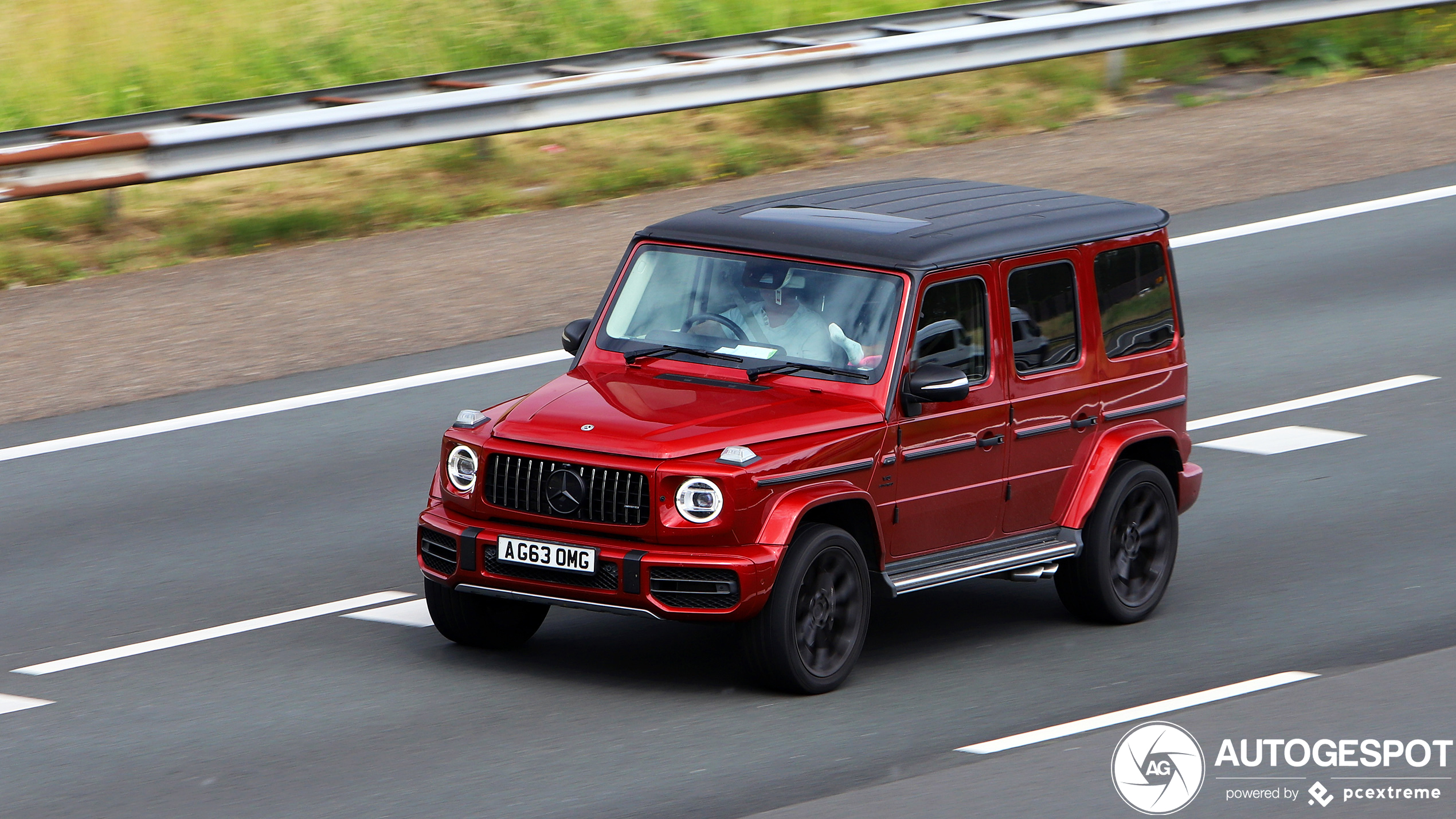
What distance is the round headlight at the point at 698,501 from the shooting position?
794cm

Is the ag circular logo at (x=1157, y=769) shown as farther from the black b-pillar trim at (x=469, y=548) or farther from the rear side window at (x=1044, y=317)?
the black b-pillar trim at (x=469, y=548)

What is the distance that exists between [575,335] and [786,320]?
1073 mm

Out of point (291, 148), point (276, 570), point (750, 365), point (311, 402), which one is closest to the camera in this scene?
point (750, 365)

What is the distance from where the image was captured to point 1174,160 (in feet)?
61.3

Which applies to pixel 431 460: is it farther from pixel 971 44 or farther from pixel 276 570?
pixel 971 44

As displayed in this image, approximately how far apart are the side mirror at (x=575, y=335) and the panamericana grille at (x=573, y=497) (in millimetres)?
1129

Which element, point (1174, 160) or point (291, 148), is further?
point (1174, 160)

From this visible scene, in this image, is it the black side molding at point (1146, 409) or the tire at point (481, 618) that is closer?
the tire at point (481, 618)

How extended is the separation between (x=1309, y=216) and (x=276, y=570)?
1005 centimetres

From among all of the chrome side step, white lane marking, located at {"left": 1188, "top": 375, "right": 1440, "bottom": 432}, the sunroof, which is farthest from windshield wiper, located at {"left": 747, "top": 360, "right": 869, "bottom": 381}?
→ white lane marking, located at {"left": 1188, "top": 375, "right": 1440, "bottom": 432}

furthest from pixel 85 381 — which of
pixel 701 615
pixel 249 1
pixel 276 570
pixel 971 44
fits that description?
pixel 249 1

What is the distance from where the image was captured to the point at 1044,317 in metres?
9.12

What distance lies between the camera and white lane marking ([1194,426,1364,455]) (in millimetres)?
12219

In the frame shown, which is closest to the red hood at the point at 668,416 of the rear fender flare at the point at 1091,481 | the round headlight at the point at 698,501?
the round headlight at the point at 698,501
